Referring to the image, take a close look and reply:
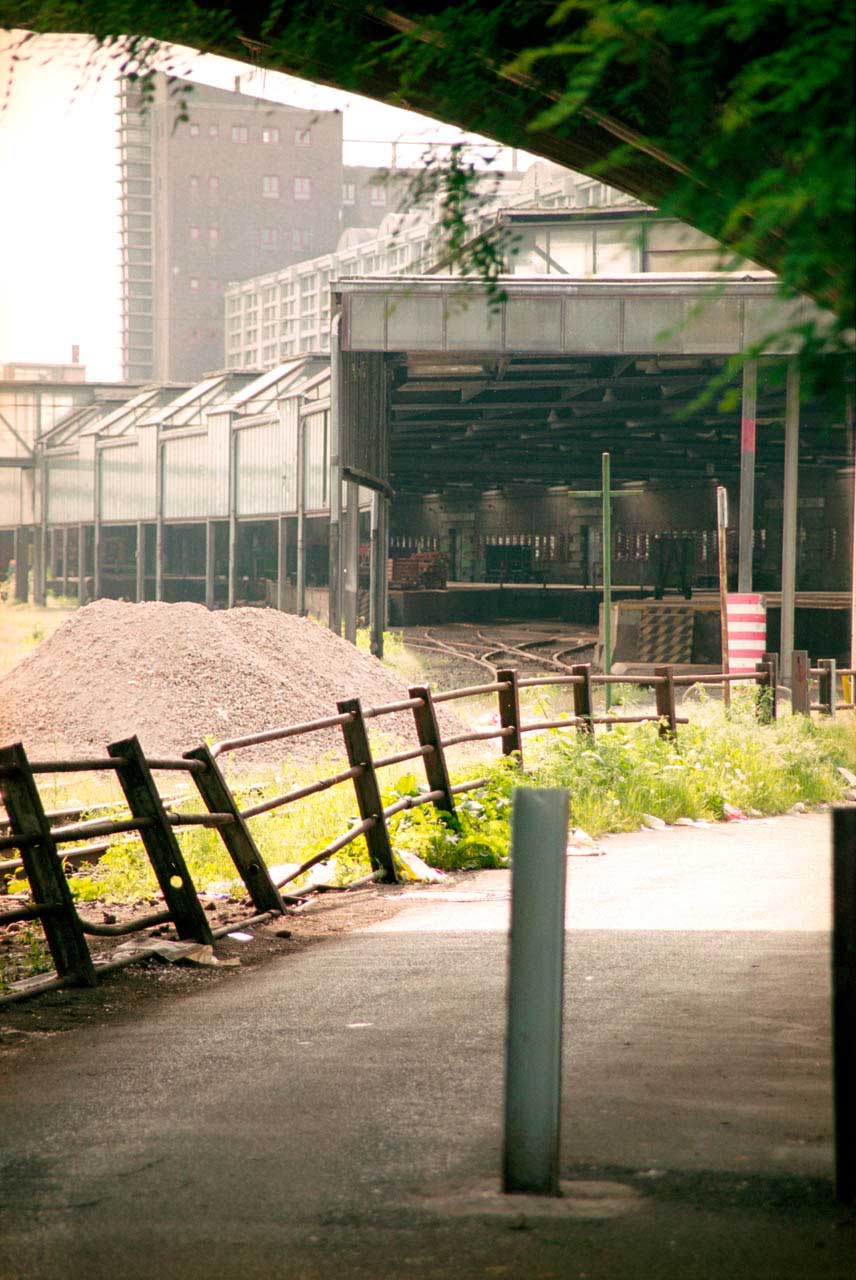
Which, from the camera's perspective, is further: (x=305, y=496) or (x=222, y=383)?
(x=222, y=383)

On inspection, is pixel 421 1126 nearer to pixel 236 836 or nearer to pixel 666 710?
pixel 236 836

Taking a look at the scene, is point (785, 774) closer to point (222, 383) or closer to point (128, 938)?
point (128, 938)

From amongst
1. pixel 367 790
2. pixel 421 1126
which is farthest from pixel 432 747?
pixel 421 1126

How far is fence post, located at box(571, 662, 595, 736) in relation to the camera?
1365 centimetres

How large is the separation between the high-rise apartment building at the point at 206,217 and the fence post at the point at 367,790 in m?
94.0

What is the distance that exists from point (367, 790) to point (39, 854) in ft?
10.9

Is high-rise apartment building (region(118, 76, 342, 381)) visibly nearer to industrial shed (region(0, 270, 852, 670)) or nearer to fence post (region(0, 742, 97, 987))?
industrial shed (region(0, 270, 852, 670))

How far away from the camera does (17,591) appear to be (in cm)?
5850

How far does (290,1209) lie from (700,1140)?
114 centimetres

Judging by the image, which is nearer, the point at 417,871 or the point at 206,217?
the point at 417,871

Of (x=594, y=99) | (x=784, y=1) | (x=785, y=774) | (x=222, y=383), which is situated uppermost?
(x=222, y=383)

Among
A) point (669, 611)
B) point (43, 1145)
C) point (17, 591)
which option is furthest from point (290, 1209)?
point (17, 591)

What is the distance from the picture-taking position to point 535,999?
3482 mm

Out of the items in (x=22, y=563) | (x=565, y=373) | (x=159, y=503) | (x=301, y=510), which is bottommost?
(x=22, y=563)
